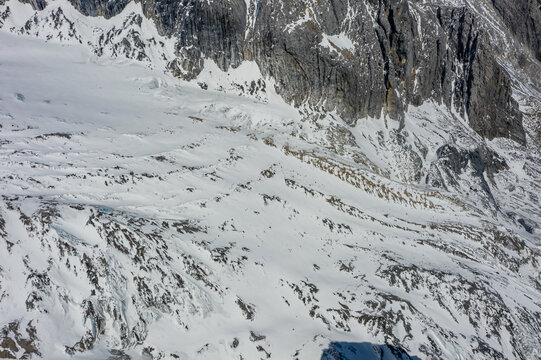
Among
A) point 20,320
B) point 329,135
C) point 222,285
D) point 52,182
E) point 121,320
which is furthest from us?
point 329,135

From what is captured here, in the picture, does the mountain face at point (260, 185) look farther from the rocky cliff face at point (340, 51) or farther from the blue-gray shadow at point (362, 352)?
the rocky cliff face at point (340, 51)

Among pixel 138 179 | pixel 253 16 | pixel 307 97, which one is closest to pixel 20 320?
pixel 138 179

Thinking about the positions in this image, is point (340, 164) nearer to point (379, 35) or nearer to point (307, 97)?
point (307, 97)

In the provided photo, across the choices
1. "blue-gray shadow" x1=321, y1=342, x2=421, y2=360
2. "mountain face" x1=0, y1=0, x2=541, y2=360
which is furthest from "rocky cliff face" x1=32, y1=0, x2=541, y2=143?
"blue-gray shadow" x1=321, y1=342, x2=421, y2=360

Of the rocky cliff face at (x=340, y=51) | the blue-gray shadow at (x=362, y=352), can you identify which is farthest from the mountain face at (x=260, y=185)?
the rocky cliff face at (x=340, y=51)

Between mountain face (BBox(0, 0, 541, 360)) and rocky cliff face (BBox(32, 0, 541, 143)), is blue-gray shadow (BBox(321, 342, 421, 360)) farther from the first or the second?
rocky cliff face (BBox(32, 0, 541, 143))

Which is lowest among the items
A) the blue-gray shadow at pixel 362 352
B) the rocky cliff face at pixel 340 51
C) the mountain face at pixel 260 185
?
the blue-gray shadow at pixel 362 352

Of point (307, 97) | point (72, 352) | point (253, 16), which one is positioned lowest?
point (72, 352)
